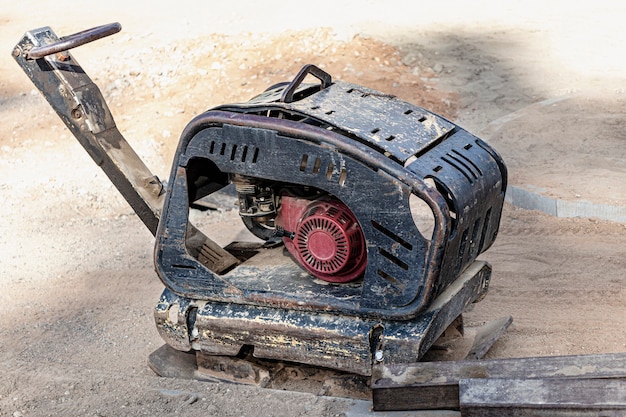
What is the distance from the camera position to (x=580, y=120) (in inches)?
284

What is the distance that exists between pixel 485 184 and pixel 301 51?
623cm

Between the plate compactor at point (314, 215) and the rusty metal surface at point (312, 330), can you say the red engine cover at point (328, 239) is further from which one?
the rusty metal surface at point (312, 330)

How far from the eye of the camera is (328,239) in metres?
3.56

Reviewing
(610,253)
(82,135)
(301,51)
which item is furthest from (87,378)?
(301,51)

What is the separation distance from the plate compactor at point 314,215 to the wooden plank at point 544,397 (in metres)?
0.40

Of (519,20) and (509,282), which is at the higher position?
(509,282)

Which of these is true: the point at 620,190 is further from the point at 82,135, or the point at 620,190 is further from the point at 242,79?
the point at 242,79

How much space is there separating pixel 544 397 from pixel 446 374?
448 millimetres

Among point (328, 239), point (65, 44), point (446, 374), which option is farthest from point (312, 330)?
point (65, 44)

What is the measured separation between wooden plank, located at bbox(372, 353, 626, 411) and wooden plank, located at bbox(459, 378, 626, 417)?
111mm

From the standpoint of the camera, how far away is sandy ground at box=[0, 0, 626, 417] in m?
4.20

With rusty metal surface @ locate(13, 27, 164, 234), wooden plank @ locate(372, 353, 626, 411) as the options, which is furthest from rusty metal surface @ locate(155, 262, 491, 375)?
rusty metal surface @ locate(13, 27, 164, 234)

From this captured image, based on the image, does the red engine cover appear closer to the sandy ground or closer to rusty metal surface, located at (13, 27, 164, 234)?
the sandy ground

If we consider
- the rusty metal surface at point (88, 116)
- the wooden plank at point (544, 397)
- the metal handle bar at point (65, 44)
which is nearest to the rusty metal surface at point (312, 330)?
the wooden plank at point (544, 397)
